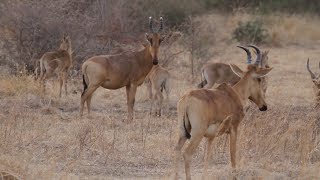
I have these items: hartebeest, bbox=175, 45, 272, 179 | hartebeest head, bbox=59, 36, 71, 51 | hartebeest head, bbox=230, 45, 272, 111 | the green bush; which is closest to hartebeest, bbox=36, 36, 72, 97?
hartebeest head, bbox=59, 36, 71, 51

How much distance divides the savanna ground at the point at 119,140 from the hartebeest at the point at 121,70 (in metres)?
0.55

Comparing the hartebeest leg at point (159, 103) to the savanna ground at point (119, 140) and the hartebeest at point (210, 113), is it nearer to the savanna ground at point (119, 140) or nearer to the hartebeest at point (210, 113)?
the savanna ground at point (119, 140)

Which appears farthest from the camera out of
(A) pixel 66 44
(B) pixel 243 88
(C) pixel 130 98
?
(A) pixel 66 44

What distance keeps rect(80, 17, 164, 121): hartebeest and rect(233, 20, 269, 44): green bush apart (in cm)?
1501

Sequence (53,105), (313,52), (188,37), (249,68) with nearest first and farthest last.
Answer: (249,68)
(53,105)
(188,37)
(313,52)

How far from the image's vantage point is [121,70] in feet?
50.0

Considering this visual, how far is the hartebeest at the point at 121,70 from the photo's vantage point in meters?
15.0

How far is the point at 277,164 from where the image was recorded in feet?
35.9

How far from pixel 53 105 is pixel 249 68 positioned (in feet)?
20.6

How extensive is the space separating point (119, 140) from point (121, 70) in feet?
10.1

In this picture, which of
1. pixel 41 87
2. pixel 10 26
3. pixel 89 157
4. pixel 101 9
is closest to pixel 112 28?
pixel 101 9

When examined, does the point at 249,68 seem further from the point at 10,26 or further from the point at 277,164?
the point at 10,26

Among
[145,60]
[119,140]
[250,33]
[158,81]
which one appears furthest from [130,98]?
[250,33]

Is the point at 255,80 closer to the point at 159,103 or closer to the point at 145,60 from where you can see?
the point at 145,60
